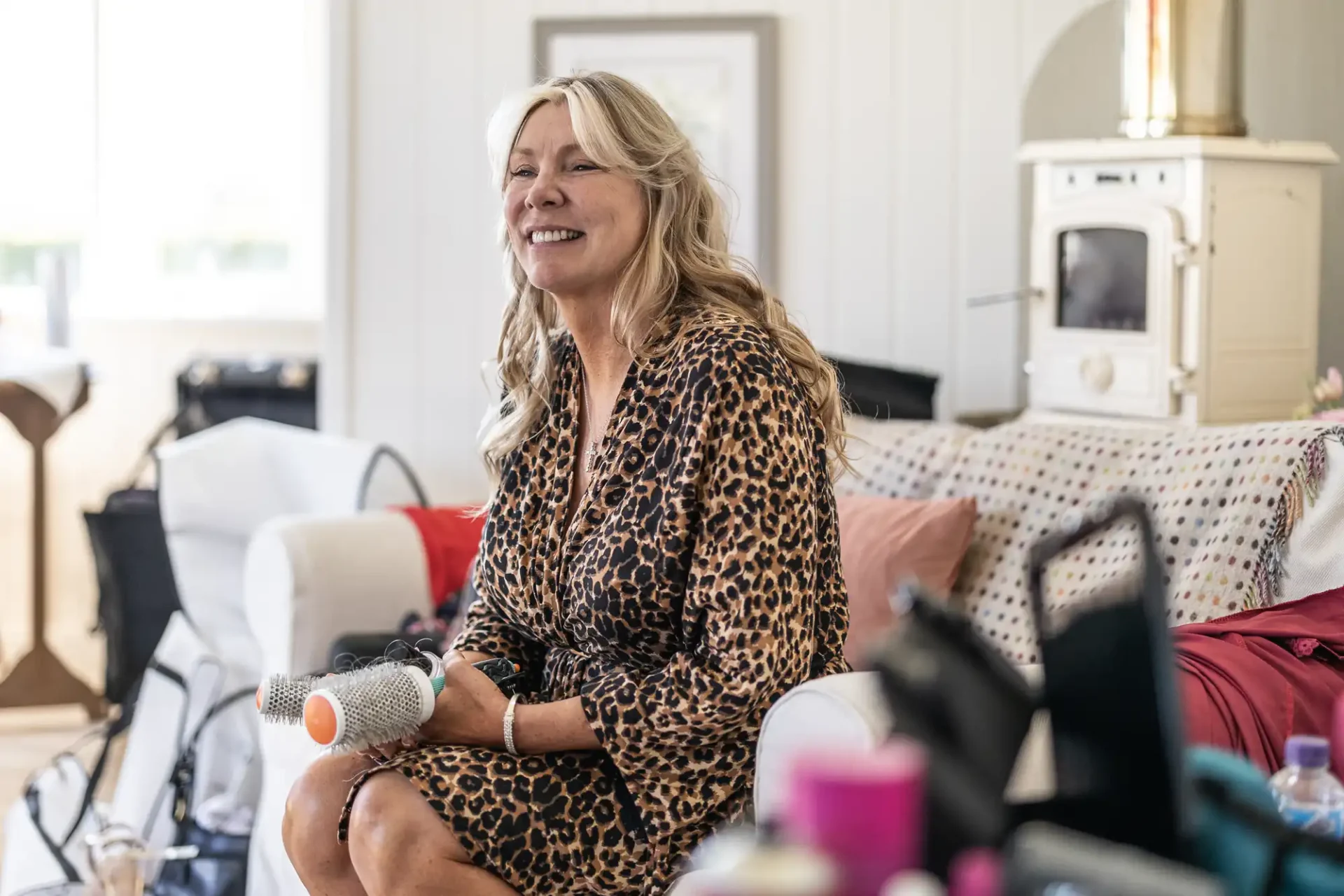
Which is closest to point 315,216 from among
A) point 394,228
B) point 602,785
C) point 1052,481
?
point 394,228

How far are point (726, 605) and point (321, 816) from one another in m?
0.54

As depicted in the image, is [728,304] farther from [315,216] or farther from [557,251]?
[315,216]

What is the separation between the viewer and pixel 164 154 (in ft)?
17.4

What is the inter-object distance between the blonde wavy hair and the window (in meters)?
3.45

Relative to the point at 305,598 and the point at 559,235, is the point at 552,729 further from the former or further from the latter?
the point at 305,598

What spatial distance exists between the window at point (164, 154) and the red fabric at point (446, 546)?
7.86ft

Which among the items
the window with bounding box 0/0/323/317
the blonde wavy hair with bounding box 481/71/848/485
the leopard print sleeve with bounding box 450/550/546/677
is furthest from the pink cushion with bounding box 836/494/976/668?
the window with bounding box 0/0/323/317

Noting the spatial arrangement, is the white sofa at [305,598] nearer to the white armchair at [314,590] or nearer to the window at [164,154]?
the white armchair at [314,590]

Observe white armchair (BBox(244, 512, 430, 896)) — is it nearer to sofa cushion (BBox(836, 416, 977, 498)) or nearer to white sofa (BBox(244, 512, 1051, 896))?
white sofa (BBox(244, 512, 1051, 896))

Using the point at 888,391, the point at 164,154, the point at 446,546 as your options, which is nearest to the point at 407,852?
the point at 446,546

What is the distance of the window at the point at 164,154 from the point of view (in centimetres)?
521

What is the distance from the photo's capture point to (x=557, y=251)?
1875 millimetres

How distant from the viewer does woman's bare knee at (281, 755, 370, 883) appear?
175 centimetres

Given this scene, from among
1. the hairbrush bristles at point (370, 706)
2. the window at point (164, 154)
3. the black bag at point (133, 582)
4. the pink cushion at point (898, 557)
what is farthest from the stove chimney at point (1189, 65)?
the window at point (164, 154)
